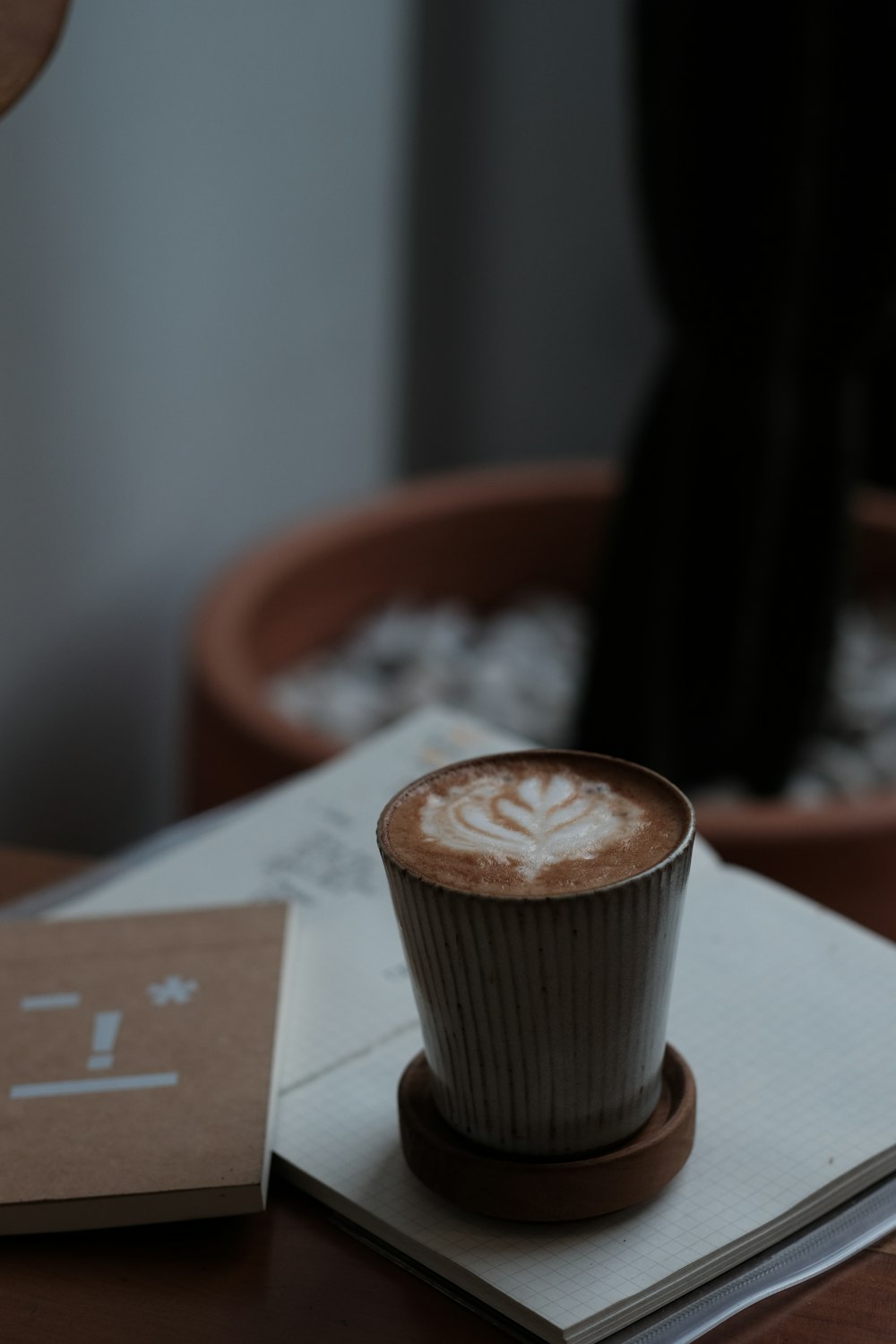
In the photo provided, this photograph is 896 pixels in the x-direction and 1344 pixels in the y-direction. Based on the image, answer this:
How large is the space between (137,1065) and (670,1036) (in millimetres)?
166

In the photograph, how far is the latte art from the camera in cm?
36

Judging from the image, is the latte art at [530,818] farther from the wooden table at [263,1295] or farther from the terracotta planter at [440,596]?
the terracotta planter at [440,596]

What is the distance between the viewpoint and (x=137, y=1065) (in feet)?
1.40

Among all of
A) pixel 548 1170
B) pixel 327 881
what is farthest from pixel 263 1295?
pixel 327 881

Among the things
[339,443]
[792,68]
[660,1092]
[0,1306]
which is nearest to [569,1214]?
[660,1092]

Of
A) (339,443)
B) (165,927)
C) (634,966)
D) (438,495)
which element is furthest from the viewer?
(339,443)

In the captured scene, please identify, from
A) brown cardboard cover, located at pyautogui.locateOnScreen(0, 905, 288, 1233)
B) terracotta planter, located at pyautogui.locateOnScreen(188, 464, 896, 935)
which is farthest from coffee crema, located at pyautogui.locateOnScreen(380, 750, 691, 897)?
terracotta planter, located at pyautogui.locateOnScreen(188, 464, 896, 935)

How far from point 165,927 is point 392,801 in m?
0.15

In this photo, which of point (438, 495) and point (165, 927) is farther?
point (438, 495)

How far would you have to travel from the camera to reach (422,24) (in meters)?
1.64

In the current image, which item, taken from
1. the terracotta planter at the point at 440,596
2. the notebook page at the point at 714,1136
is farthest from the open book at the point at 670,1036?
the terracotta planter at the point at 440,596

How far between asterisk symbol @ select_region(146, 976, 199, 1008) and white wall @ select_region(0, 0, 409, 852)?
2.01ft

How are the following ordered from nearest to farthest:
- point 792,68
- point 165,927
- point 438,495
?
point 165,927
point 792,68
point 438,495

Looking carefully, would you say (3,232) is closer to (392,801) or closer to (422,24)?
(392,801)
